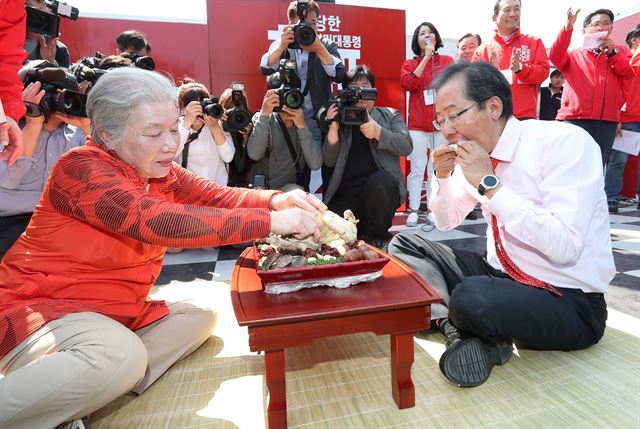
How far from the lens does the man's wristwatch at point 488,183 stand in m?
1.21

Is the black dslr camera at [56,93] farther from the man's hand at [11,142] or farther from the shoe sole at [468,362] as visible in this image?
the shoe sole at [468,362]

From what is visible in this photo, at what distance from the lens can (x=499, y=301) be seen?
1.22 m

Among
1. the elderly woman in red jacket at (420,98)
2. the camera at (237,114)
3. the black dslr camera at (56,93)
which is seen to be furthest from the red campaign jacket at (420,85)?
Result: the black dslr camera at (56,93)

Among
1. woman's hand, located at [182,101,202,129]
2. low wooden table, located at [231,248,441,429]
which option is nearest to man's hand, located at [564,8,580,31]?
woman's hand, located at [182,101,202,129]

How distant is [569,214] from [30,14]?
7.82ft

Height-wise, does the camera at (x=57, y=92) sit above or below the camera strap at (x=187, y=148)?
above

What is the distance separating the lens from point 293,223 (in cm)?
114

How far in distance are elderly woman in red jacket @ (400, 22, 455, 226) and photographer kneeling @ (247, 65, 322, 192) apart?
4.24 ft

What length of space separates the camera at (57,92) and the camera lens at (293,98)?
4.08 feet

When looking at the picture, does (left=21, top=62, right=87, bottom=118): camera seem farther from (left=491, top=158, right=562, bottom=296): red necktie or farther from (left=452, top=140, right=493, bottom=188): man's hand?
(left=491, top=158, right=562, bottom=296): red necktie

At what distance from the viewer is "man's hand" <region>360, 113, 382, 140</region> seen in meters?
2.84

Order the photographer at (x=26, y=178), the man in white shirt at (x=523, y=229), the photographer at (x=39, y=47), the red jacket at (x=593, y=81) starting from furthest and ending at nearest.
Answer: the red jacket at (x=593, y=81)
the photographer at (x=39, y=47)
the photographer at (x=26, y=178)
the man in white shirt at (x=523, y=229)

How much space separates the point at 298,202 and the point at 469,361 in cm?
74

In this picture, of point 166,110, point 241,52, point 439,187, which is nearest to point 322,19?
point 241,52
